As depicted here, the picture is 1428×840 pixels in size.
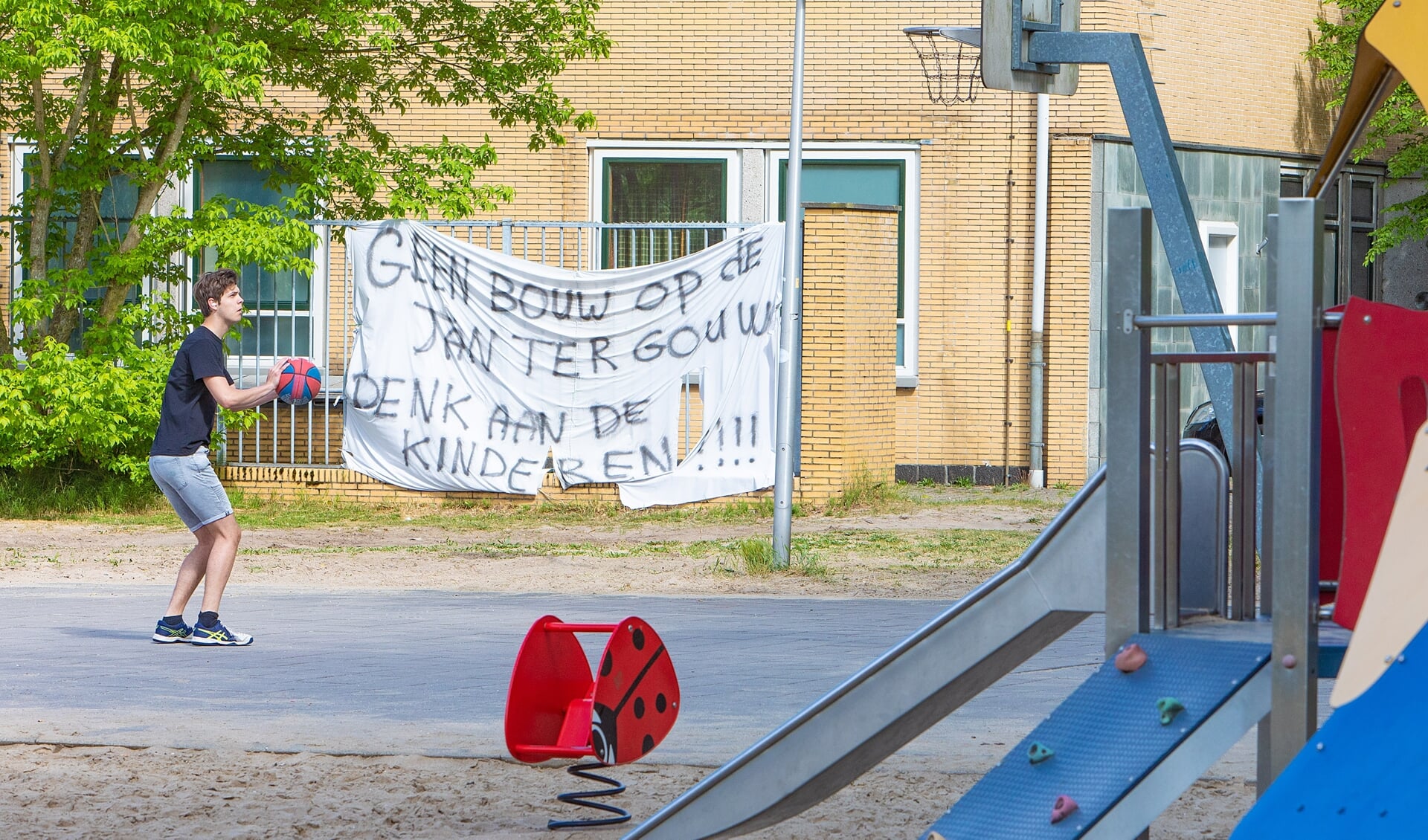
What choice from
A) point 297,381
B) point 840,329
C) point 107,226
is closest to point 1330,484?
point 297,381

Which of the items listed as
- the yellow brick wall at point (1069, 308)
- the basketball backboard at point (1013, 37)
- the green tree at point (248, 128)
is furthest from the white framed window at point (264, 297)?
the basketball backboard at point (1013, 37)

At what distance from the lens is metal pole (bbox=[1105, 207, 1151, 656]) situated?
3891mm

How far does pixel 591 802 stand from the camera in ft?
18.9

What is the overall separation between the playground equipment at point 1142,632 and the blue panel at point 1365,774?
13 millimetres

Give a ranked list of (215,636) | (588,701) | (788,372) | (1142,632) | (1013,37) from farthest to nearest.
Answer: (788,372)
(215,636)
(1013,37)
(588,701)
(1142,632)

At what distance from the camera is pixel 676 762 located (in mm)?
6379

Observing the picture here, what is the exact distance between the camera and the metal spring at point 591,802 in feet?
18.4

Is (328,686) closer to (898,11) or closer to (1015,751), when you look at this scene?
(1015,751)

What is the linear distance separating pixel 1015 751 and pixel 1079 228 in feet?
53.9

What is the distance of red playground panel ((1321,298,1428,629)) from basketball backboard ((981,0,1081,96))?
2892 mm

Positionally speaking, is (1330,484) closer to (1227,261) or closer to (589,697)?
(589,697)

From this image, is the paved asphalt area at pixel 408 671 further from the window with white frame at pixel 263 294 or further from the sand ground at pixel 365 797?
the window with white frame at pixel 263 294

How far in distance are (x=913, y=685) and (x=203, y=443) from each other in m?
5.39

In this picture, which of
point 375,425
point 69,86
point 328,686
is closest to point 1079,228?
point 375,425
